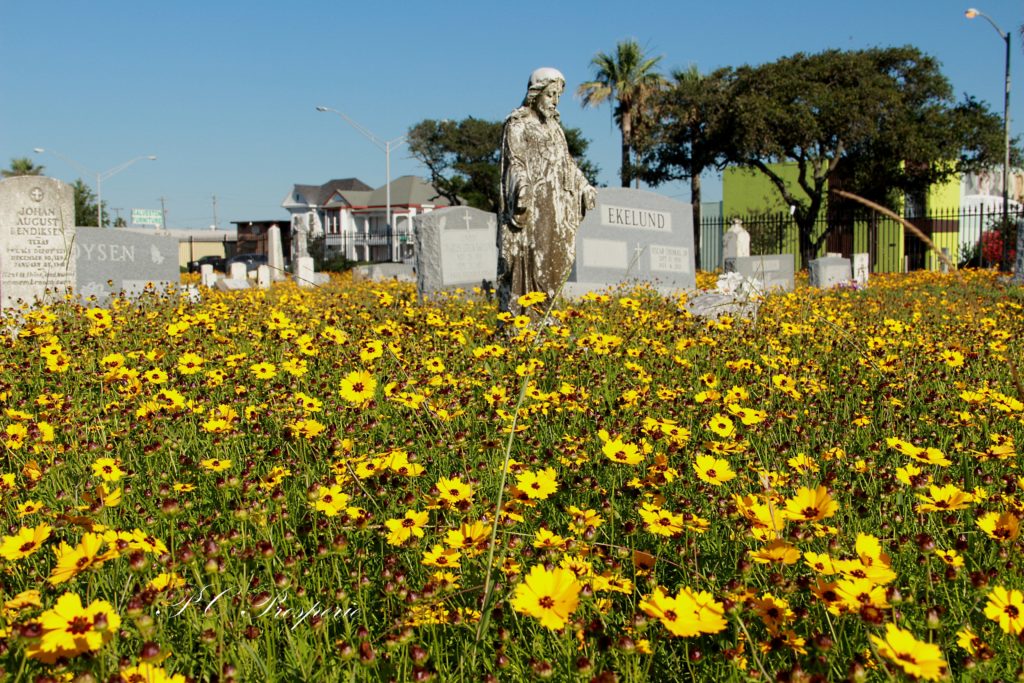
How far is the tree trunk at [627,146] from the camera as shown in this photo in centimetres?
3731

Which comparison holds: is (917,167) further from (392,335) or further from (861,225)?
(392,335)

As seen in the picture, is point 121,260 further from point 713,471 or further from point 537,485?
point 713,471

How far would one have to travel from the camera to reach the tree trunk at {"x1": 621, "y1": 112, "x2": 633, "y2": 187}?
3731 cm

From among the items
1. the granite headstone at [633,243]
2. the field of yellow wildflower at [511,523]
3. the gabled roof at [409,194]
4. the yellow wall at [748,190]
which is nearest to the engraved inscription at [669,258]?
the granite headstone at [633,243]

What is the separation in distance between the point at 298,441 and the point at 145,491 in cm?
63

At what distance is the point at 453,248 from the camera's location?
15.2 meters

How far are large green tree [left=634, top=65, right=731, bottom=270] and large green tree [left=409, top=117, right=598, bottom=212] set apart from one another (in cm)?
1815

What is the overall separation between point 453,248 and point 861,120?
20747 mm

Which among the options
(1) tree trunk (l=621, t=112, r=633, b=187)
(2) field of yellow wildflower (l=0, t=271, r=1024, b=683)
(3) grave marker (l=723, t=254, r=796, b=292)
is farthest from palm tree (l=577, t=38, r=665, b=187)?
(2) field of yellow wildflower (l=0, t=271, r=1024, b=683)

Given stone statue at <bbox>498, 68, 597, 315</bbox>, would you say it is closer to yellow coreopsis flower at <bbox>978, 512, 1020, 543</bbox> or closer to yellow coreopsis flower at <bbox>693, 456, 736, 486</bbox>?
yellow coreopsis flower at <bbox>693, 456, 736, 486</bbox>

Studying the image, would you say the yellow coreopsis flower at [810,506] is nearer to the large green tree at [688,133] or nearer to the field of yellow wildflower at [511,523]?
the field of yellow wildflower at [511,523]

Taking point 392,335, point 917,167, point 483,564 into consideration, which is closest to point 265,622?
point 483,564

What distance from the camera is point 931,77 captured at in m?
31.8

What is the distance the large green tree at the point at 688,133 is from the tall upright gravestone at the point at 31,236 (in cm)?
2471
